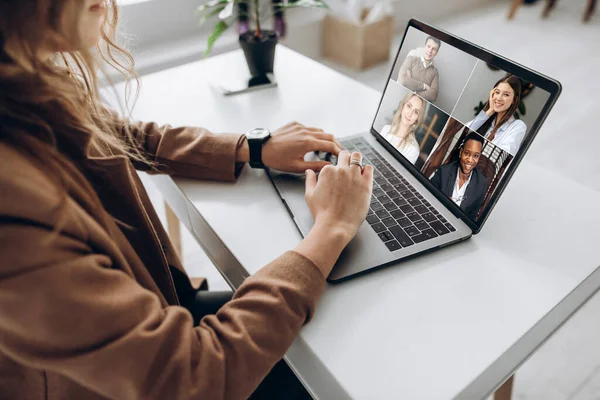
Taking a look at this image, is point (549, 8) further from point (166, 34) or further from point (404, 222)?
point (404, 222)

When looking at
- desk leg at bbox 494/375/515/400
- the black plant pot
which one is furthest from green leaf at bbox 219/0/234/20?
desk leg at bbox 494/375/515/400

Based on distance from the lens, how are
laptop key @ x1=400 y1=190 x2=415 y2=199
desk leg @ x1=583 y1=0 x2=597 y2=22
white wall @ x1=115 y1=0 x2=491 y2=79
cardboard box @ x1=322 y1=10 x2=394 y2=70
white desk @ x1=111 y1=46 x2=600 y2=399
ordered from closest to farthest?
white desk @ x1=111 y1=46 x2=600 y2=399, laptop key @ x1=400 y1=190 x2=415 y2=199, white wall @ x1=115 y1=0 x2=491 y2=79, cardboard box @ x1=322 y1=10 x2=394 y2=70, desk leg @ x1=583 y1=0 x2=597 y2=22

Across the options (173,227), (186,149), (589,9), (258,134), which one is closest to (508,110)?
(258,134)

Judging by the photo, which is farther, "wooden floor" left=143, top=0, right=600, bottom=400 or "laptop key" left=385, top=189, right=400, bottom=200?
"wooden floor" left=143, top=0, right=600, bottom=400

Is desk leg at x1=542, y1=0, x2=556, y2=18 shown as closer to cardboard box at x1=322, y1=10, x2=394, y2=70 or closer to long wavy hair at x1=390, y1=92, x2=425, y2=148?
cardboard box at x1=322, y1=10, x2=394, y2=70

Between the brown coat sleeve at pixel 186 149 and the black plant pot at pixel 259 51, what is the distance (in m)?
0.39

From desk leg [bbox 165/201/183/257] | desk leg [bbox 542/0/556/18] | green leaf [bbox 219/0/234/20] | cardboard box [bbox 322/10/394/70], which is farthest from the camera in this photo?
desk leg [bbox 542/0/556/18]

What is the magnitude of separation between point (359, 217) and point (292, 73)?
0.71 m

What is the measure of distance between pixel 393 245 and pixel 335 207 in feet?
0.32

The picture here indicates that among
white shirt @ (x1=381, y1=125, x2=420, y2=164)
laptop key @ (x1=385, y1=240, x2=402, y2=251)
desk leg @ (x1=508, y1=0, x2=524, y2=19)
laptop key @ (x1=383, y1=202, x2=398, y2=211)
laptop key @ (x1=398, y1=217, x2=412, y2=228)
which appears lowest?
desk leg @ (x1=508, y1=0, x2=524, y2=19)

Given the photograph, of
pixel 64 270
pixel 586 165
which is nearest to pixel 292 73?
pixel 64 270

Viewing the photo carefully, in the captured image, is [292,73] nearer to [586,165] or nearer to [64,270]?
[64,270]

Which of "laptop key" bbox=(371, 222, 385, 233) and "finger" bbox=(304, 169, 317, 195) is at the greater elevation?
"finger" bbox=(304, 169, 317, 195)

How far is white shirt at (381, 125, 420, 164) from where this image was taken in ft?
2.54
